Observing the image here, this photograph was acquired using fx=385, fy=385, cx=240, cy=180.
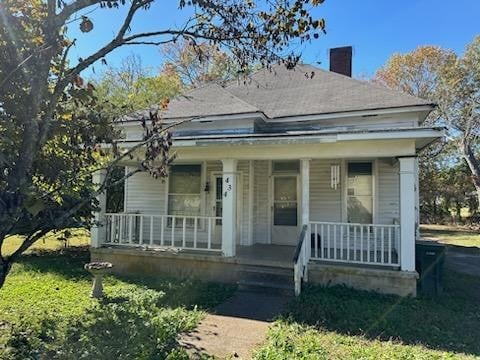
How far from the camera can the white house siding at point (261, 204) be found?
11.1m

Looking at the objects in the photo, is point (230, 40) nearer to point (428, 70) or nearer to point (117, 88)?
point (117, 88)

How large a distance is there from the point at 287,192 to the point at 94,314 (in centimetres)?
618

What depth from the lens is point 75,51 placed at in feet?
15.6

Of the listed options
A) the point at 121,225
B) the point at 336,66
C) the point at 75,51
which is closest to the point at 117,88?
the point at 336,66

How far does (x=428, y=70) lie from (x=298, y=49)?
25628 millimetres

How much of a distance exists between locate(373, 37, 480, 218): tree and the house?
15129 millimetres

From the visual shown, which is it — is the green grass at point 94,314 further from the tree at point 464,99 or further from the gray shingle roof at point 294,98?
the tree at point 464,99

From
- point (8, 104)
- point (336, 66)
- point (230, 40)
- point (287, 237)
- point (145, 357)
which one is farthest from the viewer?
point (336, 66)

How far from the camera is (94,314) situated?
21.0 ft

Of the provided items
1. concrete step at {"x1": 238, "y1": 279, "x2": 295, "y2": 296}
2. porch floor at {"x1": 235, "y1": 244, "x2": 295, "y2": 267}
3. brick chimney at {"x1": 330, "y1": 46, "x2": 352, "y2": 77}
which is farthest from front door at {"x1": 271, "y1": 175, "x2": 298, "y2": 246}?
brick chimney at {"x1": 330, "y1": 46, "x2": 352, "y2": 77}

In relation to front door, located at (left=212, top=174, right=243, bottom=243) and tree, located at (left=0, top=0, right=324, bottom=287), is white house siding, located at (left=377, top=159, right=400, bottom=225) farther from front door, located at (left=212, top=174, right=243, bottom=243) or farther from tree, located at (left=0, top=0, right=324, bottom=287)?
tree, located at (left=0, top=0, right=324, bottom=287)

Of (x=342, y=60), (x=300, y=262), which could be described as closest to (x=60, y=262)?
(x=300, y=262)

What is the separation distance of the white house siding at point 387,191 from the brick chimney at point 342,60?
17.3 ft

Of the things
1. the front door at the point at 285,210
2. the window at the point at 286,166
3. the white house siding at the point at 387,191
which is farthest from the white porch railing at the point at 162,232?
the white house siding at the point at 387,191
